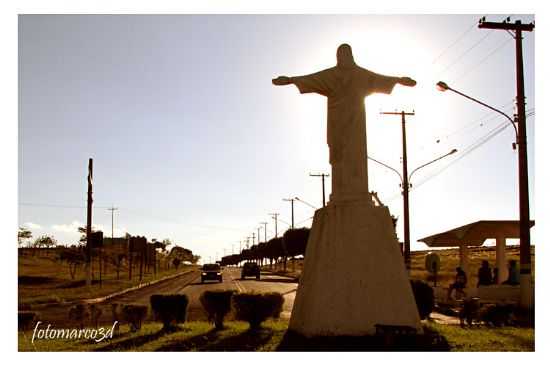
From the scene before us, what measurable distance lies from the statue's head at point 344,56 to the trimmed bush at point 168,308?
6.22 m

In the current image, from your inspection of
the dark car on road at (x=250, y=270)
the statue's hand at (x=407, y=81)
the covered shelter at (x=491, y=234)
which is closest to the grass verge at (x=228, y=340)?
→ the statue's hand at (x=407, y=81)

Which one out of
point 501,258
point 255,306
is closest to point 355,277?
point 255,306

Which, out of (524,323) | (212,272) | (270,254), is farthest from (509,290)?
(270,254)

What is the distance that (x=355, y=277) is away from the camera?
31.8ft

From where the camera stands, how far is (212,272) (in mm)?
48781

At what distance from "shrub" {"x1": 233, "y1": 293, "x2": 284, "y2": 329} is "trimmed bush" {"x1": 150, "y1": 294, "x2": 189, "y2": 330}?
160 cm

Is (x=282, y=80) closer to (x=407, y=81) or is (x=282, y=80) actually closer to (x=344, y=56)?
(x=344, y=56)

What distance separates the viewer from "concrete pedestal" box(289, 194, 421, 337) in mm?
9617

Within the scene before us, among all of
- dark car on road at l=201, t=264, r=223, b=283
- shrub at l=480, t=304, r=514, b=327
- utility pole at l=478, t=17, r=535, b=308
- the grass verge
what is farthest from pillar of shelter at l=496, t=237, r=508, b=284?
dark car on road at l=201, t=264, r=223, b=283

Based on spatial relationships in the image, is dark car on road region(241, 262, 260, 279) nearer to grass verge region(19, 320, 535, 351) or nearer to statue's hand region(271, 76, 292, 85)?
grass verge region(19, 320, 535, 351)

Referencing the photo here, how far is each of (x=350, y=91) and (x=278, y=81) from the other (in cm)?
131

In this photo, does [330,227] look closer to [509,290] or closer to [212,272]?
[509,290]

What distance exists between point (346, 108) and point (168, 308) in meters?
5.88

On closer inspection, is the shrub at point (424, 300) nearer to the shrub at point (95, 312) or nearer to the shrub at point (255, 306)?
the shrub at point (255, 306)
